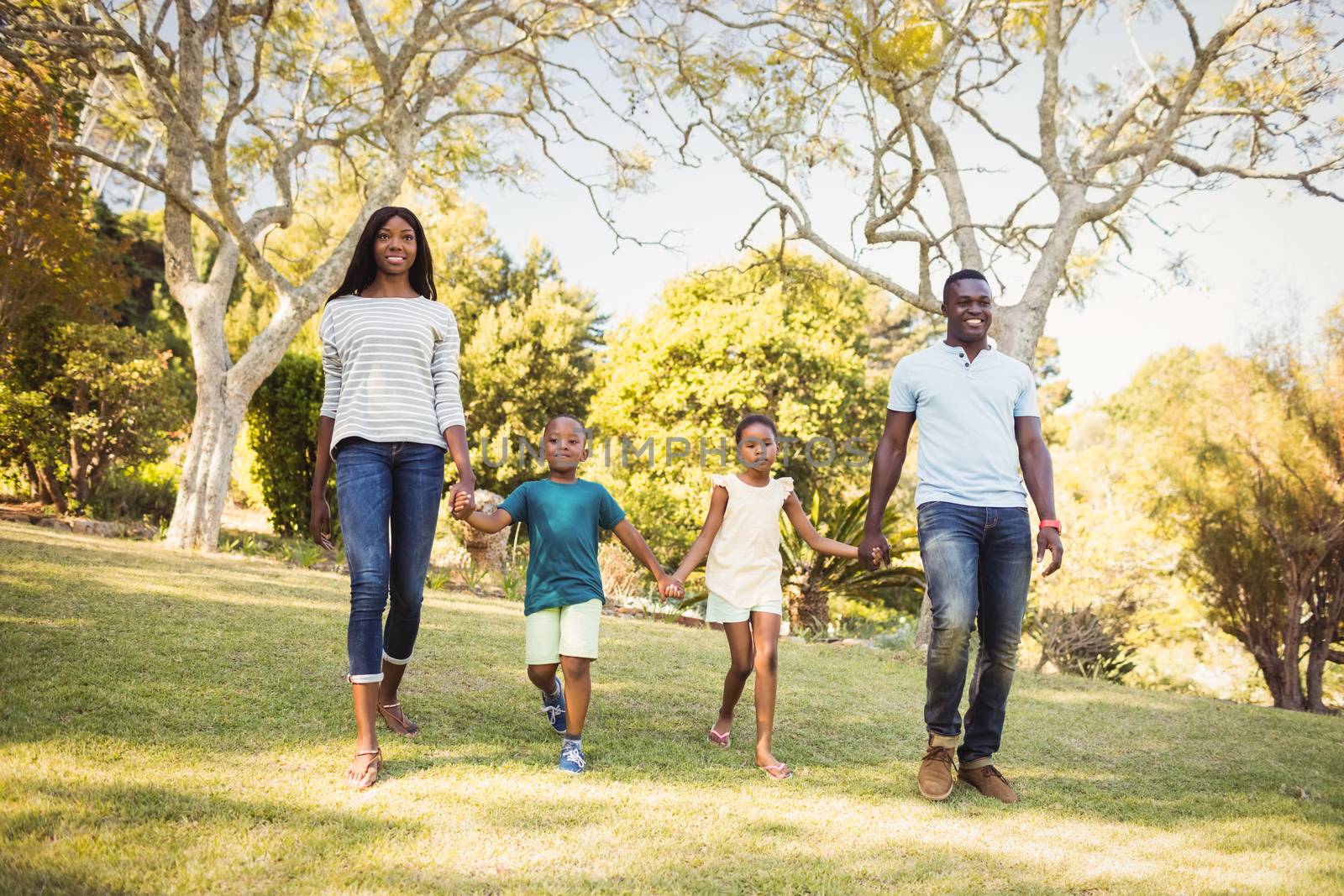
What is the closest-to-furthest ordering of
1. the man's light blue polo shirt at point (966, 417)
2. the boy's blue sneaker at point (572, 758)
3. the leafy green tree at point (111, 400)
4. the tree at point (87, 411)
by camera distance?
the boy's blue sneaker at point (572, 758)
the man's light blue polo shirt at point (966, 417)
the tree at point (87, 411)
the leafy green tree at point (111, 400)

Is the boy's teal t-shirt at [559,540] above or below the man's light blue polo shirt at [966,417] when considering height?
below

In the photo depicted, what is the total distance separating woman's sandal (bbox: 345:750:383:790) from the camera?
2.77 m

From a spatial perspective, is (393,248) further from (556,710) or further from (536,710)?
(536,710)

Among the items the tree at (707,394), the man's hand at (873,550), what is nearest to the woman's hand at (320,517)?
the man's hand at (873,550)

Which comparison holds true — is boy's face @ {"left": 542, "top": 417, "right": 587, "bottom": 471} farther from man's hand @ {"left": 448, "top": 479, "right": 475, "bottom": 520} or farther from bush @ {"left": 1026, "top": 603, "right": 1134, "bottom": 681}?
bush @ {"left": 1026, "top": 603, "right": 1134, "bottom": 681}

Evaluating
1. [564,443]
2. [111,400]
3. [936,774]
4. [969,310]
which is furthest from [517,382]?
[936,774]

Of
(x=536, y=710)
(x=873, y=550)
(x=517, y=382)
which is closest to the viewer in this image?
(x=873, y=550)

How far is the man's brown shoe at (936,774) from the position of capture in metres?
3.26

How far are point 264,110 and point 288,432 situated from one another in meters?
4.54

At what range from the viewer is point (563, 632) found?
333 cm

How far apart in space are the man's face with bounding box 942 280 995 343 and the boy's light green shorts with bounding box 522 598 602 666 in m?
1.80

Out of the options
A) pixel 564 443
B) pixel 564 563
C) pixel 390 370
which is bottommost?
pixel 564 563

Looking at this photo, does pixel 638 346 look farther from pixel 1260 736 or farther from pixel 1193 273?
pixel 1260 736

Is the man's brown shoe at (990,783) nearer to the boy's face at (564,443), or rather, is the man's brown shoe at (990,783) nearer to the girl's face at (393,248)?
the boy's face at (564,443)
